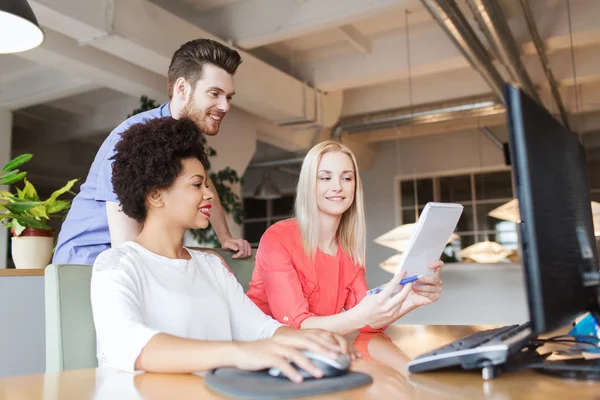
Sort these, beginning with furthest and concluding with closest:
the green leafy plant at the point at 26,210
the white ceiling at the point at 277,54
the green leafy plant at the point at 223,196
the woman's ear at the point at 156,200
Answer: the green leafy plant at the point at 223,196, the white ceiling at the point at 277,54, the green leafy plant at the point at 26,210, the woman's ear at the point at 156,200

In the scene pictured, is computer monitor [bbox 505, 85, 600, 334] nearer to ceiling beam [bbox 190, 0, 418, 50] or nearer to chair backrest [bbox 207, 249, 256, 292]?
chair backrest [bbox 207, 249, 256, 292]

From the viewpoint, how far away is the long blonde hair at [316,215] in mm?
1963

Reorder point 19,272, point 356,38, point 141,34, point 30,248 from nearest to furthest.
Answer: point 19,272
point 30,248
point 141,34
point 356,38

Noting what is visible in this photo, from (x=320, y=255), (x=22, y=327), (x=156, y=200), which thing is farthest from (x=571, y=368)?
(x=22, y=327)

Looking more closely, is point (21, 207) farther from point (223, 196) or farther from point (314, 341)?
point (223, 196)

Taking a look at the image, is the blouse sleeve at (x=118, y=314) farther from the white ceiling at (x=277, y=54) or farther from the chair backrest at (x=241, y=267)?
the white ceiling at (x=277, y=54)

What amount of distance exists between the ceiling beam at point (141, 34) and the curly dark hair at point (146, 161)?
2.59 meters

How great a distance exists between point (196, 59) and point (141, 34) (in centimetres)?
233

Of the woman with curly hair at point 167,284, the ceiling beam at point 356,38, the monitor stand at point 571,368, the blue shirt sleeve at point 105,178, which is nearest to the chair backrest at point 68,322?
the woman with curly hair at point 167,284

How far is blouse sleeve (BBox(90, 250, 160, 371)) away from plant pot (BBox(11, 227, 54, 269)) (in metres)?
1.68

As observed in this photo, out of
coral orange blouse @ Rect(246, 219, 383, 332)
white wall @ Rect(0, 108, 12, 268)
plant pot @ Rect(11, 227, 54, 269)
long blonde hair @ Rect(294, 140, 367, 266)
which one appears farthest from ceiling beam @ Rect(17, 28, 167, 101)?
coral orange blouse @ Rect(246, 219, 383, 332)

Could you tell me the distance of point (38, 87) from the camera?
5.91m

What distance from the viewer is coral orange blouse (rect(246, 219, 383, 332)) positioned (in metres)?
1.73

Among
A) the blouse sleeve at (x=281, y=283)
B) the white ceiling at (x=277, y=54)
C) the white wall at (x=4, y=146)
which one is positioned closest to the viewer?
the blouse sleeve at (x=281, y=283)
